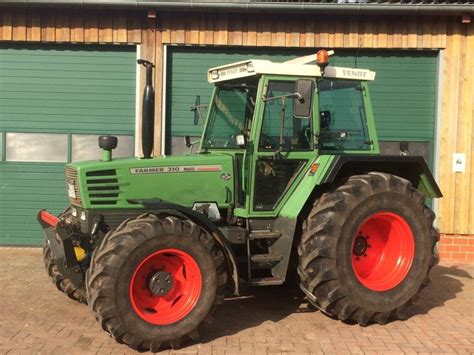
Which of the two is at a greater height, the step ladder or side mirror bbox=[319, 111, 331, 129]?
side mirror bbox=[319, 111, 331, 129]

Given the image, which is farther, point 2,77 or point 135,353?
point 2,77

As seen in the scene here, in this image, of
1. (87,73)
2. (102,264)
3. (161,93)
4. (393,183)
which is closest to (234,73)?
(393,183)

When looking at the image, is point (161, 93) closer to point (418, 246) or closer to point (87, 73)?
point (87, 73)

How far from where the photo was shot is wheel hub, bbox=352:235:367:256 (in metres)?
5.25

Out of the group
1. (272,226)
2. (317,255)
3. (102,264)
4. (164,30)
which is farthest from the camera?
(164,30)

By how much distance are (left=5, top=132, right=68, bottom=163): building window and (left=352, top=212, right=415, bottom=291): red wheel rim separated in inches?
211

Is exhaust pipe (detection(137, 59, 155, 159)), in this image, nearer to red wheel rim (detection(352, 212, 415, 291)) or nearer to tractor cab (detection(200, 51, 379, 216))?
tractor cab (detection(200, 51, 379, 216))

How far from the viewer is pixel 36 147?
28.0 ft

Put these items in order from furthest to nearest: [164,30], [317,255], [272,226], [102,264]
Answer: [164,30]
[272,226]
[317,255]
[102,264]

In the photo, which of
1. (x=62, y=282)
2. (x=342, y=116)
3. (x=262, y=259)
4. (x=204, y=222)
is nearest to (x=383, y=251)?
(x=262, y=259)

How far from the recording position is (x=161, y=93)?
8.31 m

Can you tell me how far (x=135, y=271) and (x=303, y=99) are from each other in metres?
2.07

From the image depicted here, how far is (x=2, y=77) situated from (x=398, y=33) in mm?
6502

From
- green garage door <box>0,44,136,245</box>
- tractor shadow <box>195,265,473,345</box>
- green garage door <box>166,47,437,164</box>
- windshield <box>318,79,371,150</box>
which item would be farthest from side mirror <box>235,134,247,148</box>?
green garage door <box>0,44,136,245</box>
